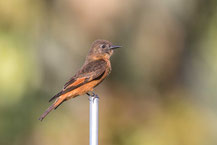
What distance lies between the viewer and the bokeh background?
11.8 m

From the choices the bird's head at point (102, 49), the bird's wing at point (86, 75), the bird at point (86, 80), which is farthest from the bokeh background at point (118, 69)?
the bird's wing at point (86, 75)

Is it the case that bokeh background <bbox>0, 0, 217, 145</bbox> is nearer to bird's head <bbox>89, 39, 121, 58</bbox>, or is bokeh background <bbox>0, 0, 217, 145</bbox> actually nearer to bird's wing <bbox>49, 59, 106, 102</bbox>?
bird's head <bbox>89, 39, 121, 58</bbox>

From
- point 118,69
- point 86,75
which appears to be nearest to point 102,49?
point 86,75

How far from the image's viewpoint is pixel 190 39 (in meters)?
13.1

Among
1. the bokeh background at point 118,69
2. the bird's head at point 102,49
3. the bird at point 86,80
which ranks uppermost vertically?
the bokeh background at point 118,69

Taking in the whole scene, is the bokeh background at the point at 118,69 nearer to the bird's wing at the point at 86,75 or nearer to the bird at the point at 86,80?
the bird at the point at 86,80

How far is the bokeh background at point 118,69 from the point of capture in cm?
1180

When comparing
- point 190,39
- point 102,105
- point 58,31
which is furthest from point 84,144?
point 190,39

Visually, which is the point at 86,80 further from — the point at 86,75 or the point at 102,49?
the point at 102,49

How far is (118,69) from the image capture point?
12.2 m

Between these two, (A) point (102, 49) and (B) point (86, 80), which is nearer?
(B) point (86, 80)

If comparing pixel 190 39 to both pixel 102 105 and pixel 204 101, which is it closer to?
pixel 204 101

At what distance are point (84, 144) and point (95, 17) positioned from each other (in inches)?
112

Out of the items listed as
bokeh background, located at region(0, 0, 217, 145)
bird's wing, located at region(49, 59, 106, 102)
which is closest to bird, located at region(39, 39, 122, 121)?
bird's wing, located at region(49, 59, 106, 102)
